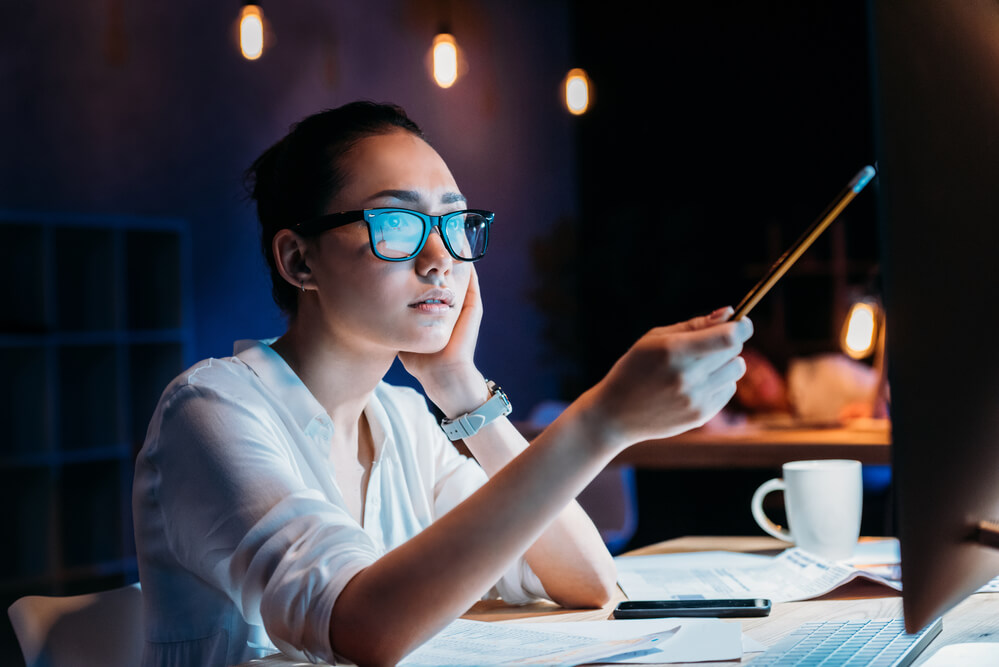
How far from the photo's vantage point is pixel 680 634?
3.27 feet

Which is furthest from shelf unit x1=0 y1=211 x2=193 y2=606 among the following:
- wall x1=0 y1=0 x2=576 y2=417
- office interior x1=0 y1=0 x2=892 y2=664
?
wall x1=0 y1=0 x2=576 y2=417

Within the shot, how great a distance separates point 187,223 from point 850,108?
13.9 ft

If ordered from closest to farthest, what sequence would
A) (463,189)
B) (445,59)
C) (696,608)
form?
(696,608) < (445,59) < (463,189)

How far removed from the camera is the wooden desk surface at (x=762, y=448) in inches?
121

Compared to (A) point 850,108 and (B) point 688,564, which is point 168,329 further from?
(A) point 850,108

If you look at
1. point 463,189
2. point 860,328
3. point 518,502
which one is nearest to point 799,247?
point 518,502

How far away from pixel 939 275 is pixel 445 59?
2.56 metres

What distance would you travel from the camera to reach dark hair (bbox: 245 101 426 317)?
1.32 meters

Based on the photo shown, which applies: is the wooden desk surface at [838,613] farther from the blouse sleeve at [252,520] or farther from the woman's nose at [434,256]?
the woman's nose at [434,256]

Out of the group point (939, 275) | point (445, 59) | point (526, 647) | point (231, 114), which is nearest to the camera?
point (939, 275)

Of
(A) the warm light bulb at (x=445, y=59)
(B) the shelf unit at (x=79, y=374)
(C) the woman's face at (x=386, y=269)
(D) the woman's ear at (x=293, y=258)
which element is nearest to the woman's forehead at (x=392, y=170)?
(C) the woman's face at (x=386, y=269)

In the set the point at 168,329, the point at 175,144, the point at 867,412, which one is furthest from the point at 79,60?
the point at 867,412

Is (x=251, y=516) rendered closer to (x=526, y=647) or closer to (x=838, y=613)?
(x=526, y=647)

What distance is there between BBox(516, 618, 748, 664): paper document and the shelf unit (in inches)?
126
